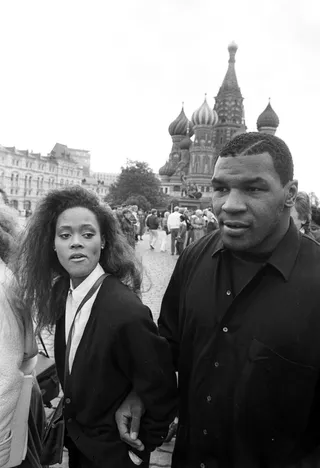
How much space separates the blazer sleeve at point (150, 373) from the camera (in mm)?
1785

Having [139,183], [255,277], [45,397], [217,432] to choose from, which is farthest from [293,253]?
[139,183]

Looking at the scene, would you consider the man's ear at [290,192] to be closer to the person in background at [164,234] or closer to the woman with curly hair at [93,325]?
the woman with curly hair at [93,325]

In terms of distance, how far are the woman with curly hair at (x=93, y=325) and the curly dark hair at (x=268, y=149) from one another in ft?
2.69

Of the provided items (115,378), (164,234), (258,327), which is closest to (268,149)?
(258,327)

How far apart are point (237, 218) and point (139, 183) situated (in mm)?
64145

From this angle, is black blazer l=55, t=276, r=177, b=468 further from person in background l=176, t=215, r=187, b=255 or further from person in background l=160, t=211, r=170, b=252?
person in background l=160, t=211, r=170, b=252

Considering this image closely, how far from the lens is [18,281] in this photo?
2.15 m

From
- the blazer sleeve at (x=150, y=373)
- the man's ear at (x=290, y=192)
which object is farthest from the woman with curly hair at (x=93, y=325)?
the man's ear at (x=290, y=192)

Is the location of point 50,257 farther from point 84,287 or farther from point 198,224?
point 198,224

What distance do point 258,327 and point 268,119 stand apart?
262 ft

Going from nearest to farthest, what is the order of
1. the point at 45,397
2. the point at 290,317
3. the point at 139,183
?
the point at 290,317, the point at 45,397, the point at 139,183

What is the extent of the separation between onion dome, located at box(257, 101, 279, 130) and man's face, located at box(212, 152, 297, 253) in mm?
79448

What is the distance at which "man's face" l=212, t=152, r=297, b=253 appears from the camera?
146 cm

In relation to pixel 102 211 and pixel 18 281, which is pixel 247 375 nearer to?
pixel 102 211
